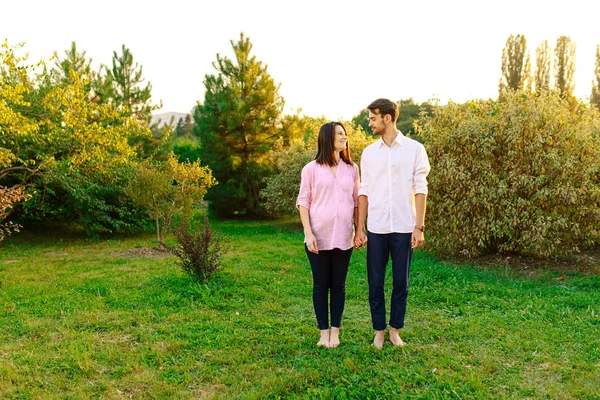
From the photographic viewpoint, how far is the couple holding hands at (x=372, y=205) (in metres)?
3.59

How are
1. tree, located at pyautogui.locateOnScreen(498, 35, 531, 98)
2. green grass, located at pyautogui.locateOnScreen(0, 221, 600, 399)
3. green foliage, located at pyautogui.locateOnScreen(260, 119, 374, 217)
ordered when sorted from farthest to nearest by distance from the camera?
tree, located at pyautogui.locateOnScreen(498, 35, 531, 98)
green foliage, located at pyautogui.locateOnScreen(260, 119, 374, 217)
green grass, located at pyautogui.locateOnScreen(0, 221, 600, 399)

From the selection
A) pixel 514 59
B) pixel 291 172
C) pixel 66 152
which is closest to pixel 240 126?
pixel 291 172

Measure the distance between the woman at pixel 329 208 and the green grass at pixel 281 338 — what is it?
65 centimetres

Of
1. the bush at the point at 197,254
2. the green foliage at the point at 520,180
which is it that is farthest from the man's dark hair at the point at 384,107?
the green foliage at the point at 520,180

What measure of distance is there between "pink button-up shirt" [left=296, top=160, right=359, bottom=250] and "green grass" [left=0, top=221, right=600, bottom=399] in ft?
2.96

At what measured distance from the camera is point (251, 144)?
15500 millimetres

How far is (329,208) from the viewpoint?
144 inches

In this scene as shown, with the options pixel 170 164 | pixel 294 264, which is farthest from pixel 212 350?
pixel 170 164

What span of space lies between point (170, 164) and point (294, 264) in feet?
13.2

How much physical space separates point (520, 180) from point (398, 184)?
3982mm

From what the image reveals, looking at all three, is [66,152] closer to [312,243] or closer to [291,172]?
[291,172]

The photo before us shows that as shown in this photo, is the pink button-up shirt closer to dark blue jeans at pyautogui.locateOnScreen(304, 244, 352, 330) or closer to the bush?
dark blue jeans at pyautogui.locateOnScreen(304, 244, 352, 330)

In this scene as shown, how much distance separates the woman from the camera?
364 centimetres

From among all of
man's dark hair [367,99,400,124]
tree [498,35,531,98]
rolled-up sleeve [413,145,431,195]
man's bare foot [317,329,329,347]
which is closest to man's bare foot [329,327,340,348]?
man's bare foot [317,329,329,347]
